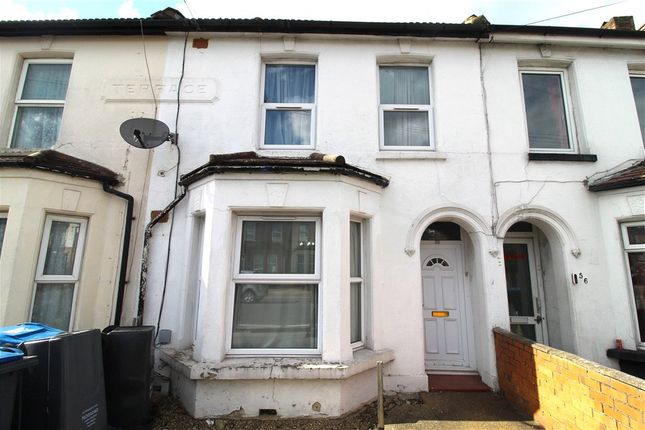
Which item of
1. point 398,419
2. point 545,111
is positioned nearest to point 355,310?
point 398,419

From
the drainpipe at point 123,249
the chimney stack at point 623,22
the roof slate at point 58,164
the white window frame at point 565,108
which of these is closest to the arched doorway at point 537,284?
the white window frame at point 565,108

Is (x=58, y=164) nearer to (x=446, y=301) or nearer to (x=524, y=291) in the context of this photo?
(x=446, y=301)

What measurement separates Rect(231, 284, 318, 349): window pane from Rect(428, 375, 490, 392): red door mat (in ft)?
6.50

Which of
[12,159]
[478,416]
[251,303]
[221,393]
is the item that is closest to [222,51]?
[12,159]

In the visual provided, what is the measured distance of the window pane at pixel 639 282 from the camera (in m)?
4.63

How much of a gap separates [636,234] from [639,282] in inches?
28.2

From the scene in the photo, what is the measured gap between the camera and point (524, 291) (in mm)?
5359

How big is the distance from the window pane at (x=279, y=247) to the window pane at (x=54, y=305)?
2.58 m

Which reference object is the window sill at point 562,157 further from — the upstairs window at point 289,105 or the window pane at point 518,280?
the upstairs window at point 289,105

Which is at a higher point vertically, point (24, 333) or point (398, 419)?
point (24, 333)

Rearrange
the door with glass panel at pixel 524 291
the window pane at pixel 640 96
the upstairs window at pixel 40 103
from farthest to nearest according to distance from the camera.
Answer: the window pane at pixel 640 96
the upstairs window at pixel 40 103
the door with glass panel at pixel 524 291

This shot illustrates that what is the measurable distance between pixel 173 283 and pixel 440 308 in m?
4.22

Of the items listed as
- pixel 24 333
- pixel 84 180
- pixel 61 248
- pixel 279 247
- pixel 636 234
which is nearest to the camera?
pixel 24 333

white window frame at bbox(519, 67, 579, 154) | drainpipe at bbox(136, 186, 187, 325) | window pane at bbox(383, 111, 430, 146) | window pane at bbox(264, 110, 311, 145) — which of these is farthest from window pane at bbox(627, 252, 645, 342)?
drainpipe at bbox(136, 186, 187, 325)
